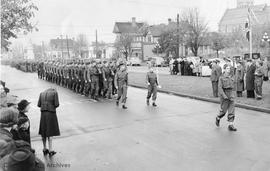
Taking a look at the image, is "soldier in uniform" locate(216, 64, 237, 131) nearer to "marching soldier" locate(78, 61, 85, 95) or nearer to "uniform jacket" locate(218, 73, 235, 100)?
"uniform jacket" locate(218, 73, 235, 100)

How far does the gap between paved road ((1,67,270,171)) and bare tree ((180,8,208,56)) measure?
4357cm

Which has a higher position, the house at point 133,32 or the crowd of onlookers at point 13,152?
the house at point 133,32

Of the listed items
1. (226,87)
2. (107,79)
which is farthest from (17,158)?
(107,79)

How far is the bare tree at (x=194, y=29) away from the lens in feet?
185

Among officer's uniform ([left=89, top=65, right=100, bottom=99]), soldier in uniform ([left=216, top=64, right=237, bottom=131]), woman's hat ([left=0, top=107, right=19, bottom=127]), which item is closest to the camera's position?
woman's hat ([left=0, top=107, right=19, bottom=127])

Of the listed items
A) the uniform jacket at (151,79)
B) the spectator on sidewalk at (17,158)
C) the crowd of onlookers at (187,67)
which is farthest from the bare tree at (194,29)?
the spectator on sidewalk at (17,158)

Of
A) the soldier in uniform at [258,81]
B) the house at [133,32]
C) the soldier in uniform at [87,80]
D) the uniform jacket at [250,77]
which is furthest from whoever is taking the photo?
the house at [133,32]

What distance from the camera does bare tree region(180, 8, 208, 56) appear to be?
2222 inches

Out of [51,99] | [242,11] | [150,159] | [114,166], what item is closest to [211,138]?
[150,159]

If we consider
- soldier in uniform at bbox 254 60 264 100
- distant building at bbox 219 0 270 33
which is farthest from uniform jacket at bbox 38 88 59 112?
distant building at bbox 219 0 270 33

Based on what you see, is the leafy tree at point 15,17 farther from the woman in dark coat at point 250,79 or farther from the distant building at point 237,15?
the distant building at point 237,15

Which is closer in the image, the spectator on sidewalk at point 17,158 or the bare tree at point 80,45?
the spectator on sidewalk at point 17,158

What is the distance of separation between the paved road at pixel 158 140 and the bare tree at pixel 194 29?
43570mm

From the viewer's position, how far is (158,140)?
28.4 feet
